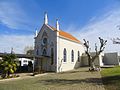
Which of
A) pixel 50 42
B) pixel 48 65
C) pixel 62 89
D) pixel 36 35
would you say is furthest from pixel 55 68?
pixel 62 89

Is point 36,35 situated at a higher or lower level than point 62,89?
higher

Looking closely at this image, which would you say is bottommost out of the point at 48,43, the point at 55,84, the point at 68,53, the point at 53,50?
the point at 55,84

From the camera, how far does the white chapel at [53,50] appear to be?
1321 inches

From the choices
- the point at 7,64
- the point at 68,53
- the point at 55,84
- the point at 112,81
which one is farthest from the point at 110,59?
the point at 55,84

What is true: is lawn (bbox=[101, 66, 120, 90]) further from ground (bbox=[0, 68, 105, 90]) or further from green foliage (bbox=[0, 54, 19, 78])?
green foliage (bbox=[0, 54, 19, 78])

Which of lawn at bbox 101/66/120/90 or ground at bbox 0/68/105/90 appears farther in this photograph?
ground at bbox 0/68/105/90

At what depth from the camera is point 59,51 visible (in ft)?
111

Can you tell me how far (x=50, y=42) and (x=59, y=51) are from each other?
2.95 metres

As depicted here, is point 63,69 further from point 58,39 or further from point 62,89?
point 62,89

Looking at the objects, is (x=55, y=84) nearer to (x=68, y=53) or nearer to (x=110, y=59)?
(x=68, y=53)

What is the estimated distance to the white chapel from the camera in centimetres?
3356

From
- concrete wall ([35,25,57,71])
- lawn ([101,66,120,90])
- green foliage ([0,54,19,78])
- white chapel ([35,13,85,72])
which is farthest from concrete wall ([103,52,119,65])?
green foliage ([0,54,19,78])

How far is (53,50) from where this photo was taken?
34031mm

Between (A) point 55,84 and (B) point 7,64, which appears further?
(B) point 7,64
